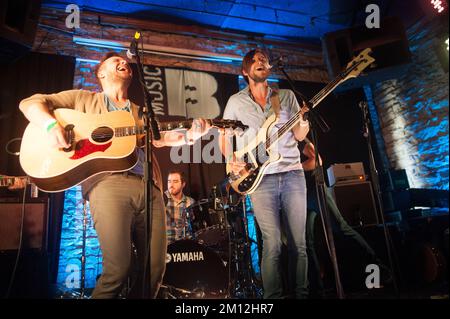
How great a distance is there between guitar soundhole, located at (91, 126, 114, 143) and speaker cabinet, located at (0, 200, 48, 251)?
122 cm

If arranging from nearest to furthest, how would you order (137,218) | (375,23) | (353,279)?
1. (137,218)
2. (353,279)
3. (375,23)

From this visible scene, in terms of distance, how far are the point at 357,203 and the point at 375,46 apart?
2435mm

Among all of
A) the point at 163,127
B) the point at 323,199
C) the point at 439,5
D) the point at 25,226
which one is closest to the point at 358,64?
the point at 323,199

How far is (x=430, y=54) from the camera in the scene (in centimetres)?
575

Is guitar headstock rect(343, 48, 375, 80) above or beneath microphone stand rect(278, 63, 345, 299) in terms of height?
above

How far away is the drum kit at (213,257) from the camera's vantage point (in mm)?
3770

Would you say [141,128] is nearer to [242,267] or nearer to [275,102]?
[275,102]

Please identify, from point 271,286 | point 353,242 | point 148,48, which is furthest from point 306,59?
point 271,286

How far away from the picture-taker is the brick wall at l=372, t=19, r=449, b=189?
557 cm

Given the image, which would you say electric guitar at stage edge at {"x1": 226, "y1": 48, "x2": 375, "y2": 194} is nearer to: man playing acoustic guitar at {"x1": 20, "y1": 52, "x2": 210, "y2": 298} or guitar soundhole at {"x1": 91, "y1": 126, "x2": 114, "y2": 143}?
man playing acoustic guitar at {"x1": 20, "y1": 52, "x2": 210, "y2": 298}

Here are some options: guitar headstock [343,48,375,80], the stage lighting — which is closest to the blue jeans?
guitar headstock [343,48,375,80]

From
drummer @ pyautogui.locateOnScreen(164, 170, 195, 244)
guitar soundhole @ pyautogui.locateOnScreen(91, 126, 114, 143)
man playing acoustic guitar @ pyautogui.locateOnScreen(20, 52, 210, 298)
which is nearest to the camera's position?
man playing acoustic guitar @ pyautogui.locateOnScreen(20, 52, 210, 298)
